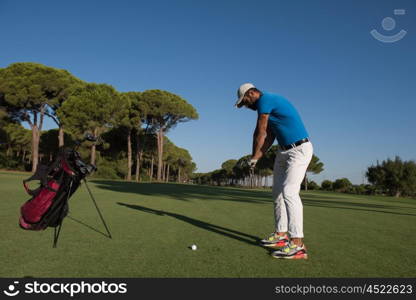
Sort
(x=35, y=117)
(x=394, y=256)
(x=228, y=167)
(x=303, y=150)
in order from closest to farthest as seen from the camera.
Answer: (x=394, y=256) → (x=303, y=150) → (x=35, y=117) → (x=228, y=167)

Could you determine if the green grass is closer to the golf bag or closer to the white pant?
the golf bag

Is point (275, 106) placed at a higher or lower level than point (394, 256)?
higher

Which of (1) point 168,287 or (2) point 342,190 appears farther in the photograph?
(2) point 342,190

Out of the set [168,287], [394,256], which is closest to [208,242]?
[168,287]

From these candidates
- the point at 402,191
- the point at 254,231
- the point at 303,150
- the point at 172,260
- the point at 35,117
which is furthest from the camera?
the point at 402,191

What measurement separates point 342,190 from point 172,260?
6130cm

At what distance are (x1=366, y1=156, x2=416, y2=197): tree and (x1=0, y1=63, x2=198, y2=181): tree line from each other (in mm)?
33575

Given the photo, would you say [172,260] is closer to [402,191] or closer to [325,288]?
[325,288]

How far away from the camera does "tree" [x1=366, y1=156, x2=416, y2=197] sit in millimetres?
46219

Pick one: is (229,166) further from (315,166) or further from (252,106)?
(252,106)

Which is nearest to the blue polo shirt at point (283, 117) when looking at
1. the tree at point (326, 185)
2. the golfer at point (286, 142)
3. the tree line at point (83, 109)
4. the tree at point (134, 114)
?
the golfer at point (286, 142)

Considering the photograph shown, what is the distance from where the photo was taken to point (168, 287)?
2248 millimetres

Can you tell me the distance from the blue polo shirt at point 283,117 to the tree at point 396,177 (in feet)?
172

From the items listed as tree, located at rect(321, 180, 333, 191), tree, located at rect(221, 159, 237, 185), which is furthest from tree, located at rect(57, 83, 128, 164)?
tree, located at rect(221, 159, 237, 185)
